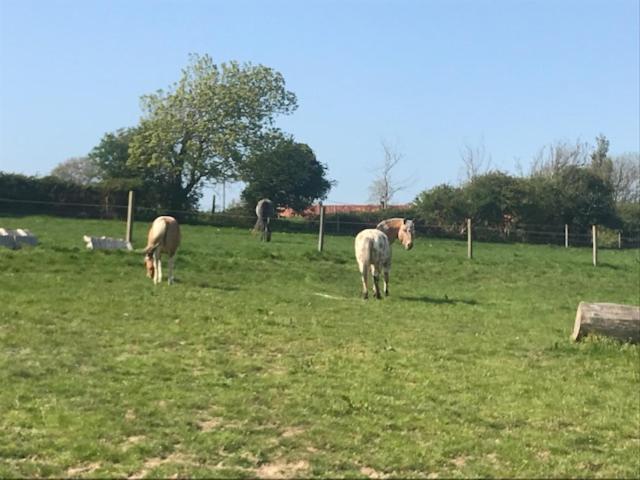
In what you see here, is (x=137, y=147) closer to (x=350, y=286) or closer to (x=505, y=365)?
(x=350, y=286)

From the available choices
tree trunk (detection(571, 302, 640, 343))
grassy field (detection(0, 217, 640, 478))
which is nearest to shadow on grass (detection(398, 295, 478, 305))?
grassy field (detection(0, 217, 640, 478))

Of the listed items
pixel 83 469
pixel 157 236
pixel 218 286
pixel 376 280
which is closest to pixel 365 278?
pixel 376 280

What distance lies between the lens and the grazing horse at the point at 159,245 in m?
15.4

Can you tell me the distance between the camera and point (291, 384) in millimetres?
7758

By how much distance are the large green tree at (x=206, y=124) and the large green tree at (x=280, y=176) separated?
1105 millimetres

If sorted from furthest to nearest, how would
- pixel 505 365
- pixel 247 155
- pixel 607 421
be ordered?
pixel 247 155 < pixel 505 365 < pixel 607 421

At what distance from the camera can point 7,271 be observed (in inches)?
581

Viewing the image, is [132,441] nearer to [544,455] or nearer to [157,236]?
[544,455]

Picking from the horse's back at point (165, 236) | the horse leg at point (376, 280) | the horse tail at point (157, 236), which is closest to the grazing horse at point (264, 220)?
the horse's back at point (165, 236)

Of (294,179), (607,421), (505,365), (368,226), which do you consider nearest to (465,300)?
(505,365)

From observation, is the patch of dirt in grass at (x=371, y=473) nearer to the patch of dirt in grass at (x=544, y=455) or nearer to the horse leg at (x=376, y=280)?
the patch of dirt in grass at (x=544, y=455)

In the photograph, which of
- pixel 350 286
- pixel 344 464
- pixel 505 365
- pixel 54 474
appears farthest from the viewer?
pixel 350 286

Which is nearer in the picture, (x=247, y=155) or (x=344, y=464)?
(x=344, y=464)

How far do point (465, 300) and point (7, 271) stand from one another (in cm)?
956
